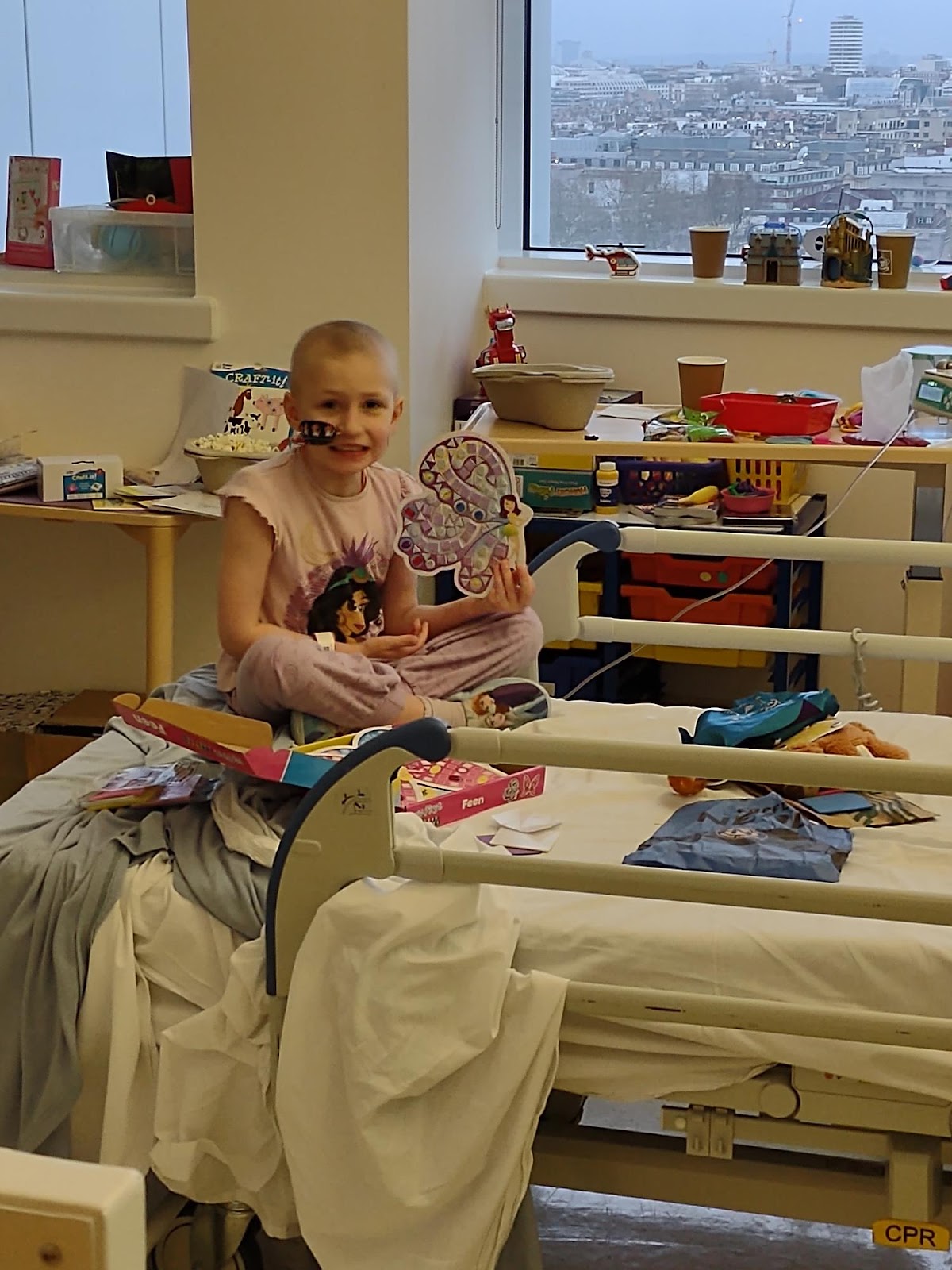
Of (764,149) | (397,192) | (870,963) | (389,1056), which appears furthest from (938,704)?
(389,1056)

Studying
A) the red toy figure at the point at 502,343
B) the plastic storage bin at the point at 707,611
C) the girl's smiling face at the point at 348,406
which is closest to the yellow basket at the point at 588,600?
the plastic storage bin at the point at 707,611

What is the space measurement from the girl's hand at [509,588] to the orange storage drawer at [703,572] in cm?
99

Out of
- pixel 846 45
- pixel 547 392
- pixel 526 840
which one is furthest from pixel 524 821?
pixel 846 45

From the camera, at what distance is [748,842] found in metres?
1.79

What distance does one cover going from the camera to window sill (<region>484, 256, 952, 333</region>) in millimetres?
3260

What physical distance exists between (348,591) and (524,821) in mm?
402

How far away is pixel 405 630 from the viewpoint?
2189mm

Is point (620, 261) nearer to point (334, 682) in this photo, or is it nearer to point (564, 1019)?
point (334, 682)

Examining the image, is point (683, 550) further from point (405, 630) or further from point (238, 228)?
point (238, 228)

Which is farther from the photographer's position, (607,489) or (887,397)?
(607,489)

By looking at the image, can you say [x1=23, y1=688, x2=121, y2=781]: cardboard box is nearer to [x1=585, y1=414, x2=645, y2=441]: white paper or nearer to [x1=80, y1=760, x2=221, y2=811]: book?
[x1=585, y1=414, x2=645, y2=441]: white paper

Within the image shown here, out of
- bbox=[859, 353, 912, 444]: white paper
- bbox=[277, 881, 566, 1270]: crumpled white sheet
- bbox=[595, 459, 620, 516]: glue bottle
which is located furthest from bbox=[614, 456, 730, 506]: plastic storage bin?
bbox=[277, 881, 566, 1270]: crumpled white sheet

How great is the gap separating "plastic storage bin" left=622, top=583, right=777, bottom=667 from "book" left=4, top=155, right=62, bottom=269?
53.8 inches

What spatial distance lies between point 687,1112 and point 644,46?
8.49 feet
